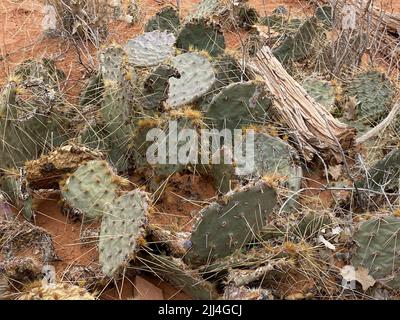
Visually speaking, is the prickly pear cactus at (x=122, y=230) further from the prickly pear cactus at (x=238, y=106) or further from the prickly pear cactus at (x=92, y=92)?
the prickly pear cactus at (x=92, y=92)

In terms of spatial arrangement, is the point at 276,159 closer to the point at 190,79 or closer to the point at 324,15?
the point at 190,79

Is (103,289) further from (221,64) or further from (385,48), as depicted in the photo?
(385,48)

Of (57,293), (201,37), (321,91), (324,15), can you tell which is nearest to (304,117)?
(321,91)

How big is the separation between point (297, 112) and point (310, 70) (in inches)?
32.4

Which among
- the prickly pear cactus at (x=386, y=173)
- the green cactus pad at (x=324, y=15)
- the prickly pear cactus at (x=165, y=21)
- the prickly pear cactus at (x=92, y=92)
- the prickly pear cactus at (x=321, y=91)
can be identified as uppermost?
the prickly pear cactus at (x=165, y=21)

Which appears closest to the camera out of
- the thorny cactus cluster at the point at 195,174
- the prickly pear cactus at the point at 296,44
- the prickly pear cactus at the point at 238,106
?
the thorny cactus cluster at the point at 195,174

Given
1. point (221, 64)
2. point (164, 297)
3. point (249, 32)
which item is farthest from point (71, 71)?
point (164, 297)

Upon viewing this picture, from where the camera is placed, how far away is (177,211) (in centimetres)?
324

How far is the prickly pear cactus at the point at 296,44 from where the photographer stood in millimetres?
4344

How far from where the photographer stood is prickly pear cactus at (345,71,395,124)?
12.9 ft

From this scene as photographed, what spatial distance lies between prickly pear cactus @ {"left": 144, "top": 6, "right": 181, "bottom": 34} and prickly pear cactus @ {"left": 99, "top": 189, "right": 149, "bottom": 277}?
2.14 m

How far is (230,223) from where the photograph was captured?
8.37 ft

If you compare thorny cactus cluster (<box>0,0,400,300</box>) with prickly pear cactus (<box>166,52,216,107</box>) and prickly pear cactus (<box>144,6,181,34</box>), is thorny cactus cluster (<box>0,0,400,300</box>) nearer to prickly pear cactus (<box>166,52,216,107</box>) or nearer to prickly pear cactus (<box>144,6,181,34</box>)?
Result: prickly pear cactus (<box>166,52,216,107</box>)

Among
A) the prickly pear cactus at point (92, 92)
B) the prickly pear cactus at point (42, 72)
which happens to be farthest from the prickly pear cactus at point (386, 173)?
the prickly pear cactus at point (42, 72)
